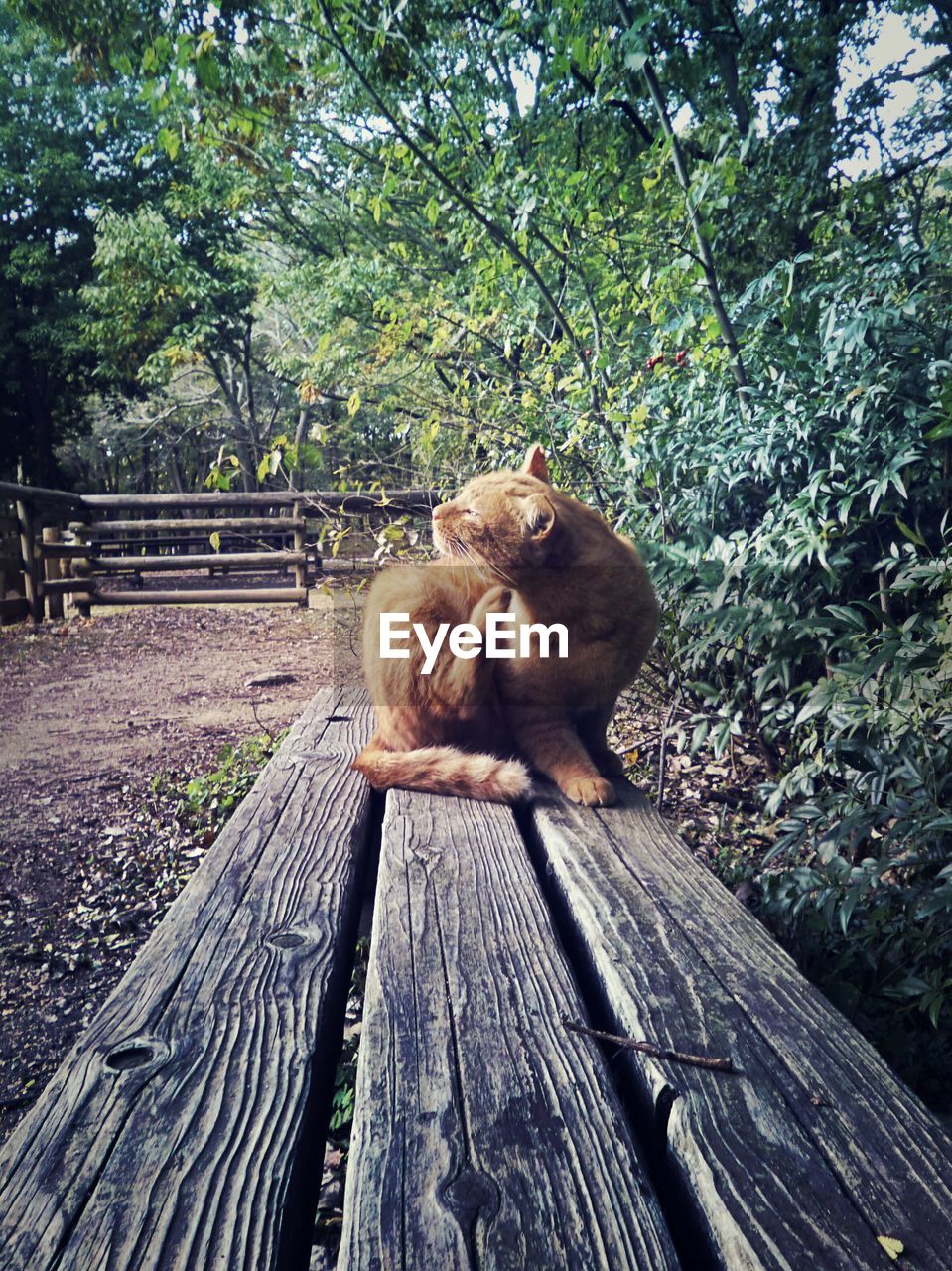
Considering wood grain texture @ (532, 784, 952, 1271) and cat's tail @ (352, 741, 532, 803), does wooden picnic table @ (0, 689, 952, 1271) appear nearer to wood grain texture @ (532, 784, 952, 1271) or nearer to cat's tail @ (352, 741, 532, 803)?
wood grain texture @ (532, 784, 952, 1271)

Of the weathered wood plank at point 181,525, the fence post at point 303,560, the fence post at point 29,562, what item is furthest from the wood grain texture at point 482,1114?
the weathered wood plank at point 181,525

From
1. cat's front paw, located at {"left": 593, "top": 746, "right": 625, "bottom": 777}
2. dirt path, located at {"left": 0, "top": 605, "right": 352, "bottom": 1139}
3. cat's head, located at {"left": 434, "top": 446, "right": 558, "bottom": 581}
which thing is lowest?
dirt path, located at {"left": 0, "top": 605, "right": 352, "bottom": 1139}

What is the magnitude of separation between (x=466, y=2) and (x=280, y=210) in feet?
20.9

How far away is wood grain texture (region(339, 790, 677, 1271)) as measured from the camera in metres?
0.64

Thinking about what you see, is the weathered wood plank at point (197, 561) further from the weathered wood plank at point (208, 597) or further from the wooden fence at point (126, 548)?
the weathered wood plank at point (208, 597)

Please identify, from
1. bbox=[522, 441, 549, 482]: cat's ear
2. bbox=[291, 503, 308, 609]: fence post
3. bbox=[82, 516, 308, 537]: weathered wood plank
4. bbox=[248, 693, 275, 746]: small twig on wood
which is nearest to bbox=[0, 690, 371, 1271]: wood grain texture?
bbox=[522, 441, 549, 482]: cat's ear

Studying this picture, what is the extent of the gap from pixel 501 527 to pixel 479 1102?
1.09 metres

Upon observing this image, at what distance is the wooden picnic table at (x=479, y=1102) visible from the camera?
642 millimetres

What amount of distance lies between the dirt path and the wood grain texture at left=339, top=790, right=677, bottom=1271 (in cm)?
133

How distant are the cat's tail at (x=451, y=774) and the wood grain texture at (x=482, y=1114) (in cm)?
42

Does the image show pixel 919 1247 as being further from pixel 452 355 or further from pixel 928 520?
pixel 452 355

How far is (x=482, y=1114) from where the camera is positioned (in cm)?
77

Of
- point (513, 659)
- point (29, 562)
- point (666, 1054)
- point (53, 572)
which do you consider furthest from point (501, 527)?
point (53, 572)

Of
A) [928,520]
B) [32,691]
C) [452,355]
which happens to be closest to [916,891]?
[928,520]
